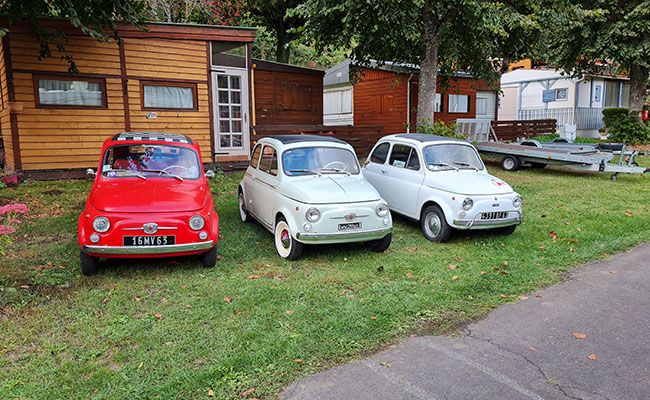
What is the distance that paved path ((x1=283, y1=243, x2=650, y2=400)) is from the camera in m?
3.51

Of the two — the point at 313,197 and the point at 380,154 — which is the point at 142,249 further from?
the point at 380,154

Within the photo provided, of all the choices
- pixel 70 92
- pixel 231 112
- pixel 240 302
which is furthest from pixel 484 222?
pixel 70 92

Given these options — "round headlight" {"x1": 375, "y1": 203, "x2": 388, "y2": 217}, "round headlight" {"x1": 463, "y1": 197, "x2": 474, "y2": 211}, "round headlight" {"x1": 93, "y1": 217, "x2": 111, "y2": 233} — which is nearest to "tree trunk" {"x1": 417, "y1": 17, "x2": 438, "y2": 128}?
"round headlight" {"x1": 463, "y1": 197, "x2": 474, "y2": 211}

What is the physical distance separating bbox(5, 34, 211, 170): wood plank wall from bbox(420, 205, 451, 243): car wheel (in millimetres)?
7709

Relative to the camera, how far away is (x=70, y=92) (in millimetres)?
11773

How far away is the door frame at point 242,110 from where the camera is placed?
13297 millimetres

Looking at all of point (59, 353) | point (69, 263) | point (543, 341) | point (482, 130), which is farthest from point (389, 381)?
point (482, 130)

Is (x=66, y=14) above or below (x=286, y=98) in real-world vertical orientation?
above

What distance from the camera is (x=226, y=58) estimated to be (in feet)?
43.8

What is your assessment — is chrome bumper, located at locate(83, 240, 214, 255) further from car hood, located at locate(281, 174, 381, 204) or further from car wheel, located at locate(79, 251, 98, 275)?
car hood, located at locate(281, 174, 381, 204)

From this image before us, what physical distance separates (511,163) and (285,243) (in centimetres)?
1089

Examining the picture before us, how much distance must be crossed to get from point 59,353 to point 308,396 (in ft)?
7.13

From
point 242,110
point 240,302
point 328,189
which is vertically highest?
point 242,110

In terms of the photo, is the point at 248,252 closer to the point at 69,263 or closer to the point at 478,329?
the point at 69,263
